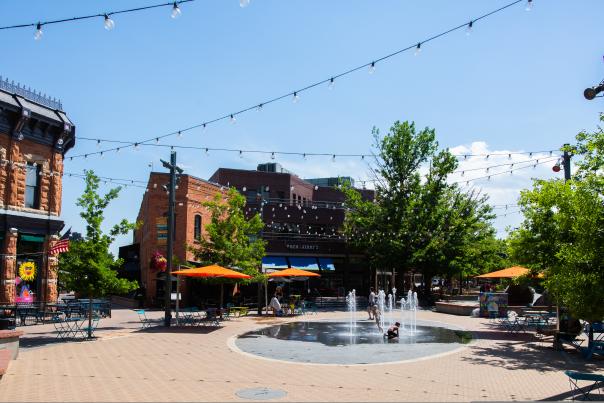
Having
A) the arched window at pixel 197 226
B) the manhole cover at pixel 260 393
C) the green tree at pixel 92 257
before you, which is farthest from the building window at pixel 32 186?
the manhole cover at pixel 260 393

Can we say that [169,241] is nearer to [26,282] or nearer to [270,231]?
[26,282]

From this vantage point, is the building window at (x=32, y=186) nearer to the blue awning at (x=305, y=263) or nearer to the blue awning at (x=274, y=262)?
the blue awning at (x=274, y=262)

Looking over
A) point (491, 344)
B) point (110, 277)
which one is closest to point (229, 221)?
point (110, 277)

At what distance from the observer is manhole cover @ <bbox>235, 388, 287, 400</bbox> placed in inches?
356

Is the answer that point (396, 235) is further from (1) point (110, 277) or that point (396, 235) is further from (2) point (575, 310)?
(2) point (575, 310)

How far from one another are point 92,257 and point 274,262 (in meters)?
24.1

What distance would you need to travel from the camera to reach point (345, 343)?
A: 640 inches

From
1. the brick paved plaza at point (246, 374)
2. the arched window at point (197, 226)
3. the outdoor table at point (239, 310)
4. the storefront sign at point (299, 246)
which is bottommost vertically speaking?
the outdoor table at point (239, 310)

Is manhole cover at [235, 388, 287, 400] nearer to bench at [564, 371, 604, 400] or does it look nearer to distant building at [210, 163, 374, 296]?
bench at [564, 371, 604, 400]

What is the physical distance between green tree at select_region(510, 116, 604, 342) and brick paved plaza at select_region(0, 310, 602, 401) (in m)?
1.86

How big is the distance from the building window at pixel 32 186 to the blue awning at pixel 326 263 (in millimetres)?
23668

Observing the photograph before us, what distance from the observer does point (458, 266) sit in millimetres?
36188

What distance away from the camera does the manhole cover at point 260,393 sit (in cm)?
903

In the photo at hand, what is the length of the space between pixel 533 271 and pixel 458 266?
1905 cm
